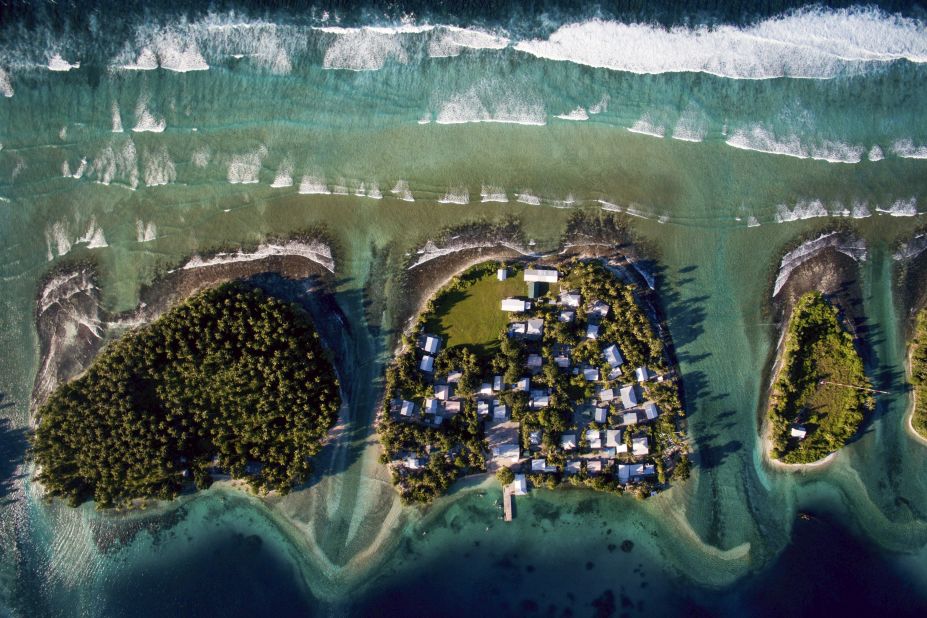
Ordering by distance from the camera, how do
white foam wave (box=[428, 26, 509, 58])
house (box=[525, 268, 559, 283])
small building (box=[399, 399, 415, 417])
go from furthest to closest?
1. white foam wave (box=[428, 26, 509, 58])
2. house (box=[525, 268, 559, 283])
3. small building (box=[399, 399, 415, 417])

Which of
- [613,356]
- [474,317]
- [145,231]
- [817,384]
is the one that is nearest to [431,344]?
[474,317]

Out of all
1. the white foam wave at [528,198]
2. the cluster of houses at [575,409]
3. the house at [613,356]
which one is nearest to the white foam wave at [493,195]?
the white foam wave at [528,198]

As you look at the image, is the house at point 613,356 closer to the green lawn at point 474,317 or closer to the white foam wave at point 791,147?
the green lawn at point 474,317

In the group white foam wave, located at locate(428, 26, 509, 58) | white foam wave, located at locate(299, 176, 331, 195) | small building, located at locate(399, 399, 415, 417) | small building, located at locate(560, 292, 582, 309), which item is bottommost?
small building, located at locate(399, 399, 415, 417)

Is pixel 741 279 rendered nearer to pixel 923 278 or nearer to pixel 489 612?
pixel 923 278

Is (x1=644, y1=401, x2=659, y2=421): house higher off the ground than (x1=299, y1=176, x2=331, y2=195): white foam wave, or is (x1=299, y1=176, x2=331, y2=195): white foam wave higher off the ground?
(x1=299, y1=176, x2=331, y2=195): white foam wave

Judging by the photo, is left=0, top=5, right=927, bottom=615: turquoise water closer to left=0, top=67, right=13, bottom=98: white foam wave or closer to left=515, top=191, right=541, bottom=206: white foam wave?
left=515, top=191, right=541, bottom=206: white foam wave

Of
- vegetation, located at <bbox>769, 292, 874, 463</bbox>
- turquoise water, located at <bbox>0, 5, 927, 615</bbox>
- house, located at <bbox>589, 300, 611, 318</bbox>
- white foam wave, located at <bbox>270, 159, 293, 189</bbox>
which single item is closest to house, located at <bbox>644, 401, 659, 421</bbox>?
turquoise water, located at <bbox>0, 5, 927, 615</bbox>
